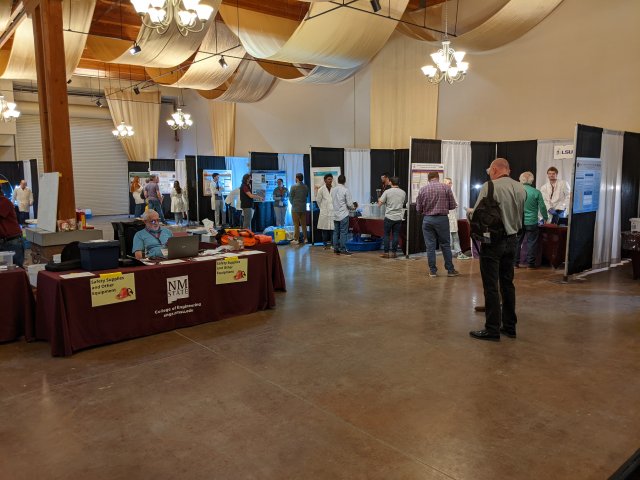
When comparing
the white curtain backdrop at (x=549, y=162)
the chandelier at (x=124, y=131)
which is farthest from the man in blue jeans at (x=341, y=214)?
the chandelier at (x=124, y=131)

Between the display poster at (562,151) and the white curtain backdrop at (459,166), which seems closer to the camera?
the display poster at (562,151)

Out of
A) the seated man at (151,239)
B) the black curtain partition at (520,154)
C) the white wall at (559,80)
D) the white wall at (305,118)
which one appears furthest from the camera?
the white wall at (305,118)

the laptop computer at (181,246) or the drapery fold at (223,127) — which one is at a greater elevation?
the drapery fold at (223,127)

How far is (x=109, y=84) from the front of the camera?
1656 centimetres

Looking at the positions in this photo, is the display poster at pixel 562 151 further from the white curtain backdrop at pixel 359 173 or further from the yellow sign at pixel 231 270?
the yellow sign at pixel 231 270

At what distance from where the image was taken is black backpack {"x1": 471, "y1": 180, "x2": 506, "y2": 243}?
12.9ft

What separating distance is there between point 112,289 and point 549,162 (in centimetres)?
692

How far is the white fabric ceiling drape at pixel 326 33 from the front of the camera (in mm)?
7609

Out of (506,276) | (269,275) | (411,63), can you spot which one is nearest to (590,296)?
(506,276)

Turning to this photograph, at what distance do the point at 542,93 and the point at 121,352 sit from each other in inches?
294

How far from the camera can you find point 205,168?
1284 cm

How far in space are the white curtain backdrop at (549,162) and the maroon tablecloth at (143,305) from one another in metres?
5.35

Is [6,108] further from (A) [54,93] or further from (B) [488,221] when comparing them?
(B) [488,221]

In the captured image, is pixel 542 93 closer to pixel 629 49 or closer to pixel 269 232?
pixel 629 49
